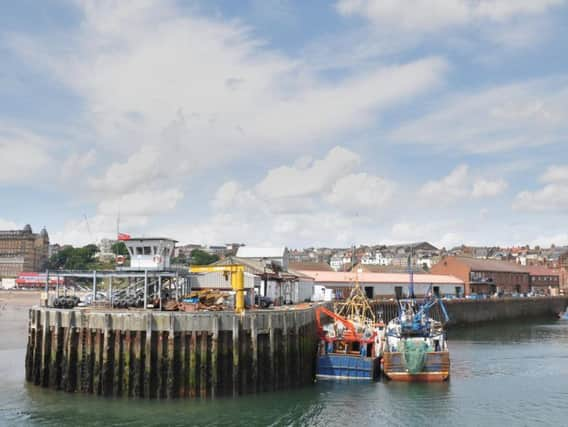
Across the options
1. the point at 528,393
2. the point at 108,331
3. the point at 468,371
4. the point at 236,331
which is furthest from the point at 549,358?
the point at 108,331

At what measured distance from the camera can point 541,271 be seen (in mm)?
167750

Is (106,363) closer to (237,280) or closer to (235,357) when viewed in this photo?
(235,357)

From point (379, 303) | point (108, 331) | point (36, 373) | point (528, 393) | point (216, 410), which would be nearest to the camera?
point (216, 410)

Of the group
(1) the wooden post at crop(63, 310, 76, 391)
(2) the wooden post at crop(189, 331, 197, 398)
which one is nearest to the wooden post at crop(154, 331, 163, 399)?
(2) the wooden post at crop(189, 331, 197, 398)

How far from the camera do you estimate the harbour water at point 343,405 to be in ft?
107

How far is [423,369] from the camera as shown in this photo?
4525cm

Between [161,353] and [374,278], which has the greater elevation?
[374,278]

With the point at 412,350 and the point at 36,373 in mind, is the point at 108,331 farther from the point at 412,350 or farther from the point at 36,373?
the point at 412,350

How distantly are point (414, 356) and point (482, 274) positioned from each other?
97251 millimetres

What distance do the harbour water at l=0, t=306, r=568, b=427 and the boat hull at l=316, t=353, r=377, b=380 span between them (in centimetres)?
95

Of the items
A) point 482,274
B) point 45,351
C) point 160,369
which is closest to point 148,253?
point 45,351

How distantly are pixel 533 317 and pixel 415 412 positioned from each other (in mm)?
103358

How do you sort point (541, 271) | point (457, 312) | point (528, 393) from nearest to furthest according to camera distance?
point (528, 393) → point (457, 312) → point (541, 271)

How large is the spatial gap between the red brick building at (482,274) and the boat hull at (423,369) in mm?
88513
